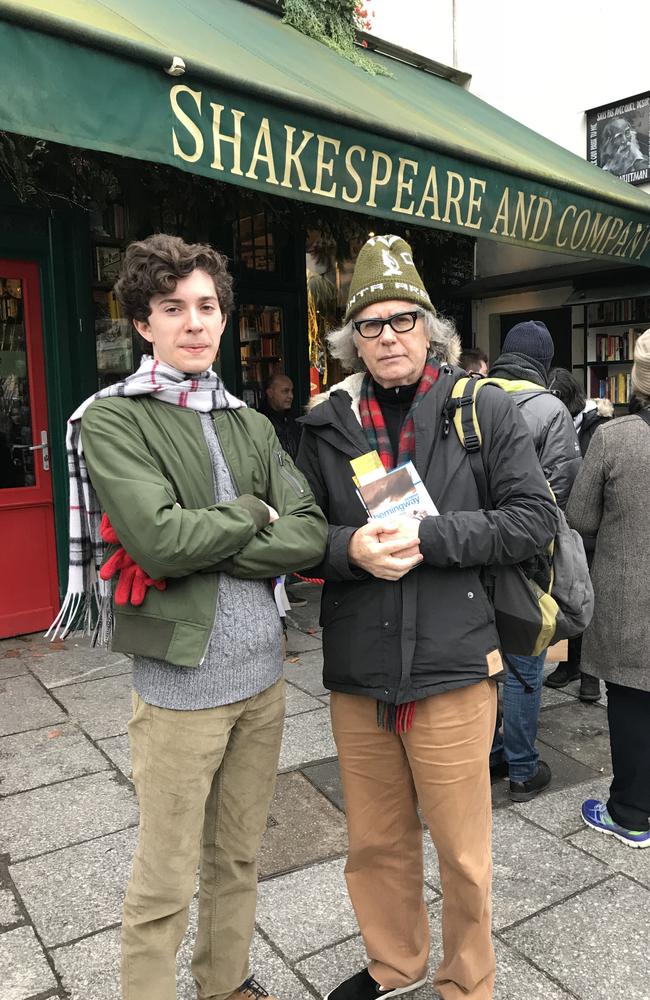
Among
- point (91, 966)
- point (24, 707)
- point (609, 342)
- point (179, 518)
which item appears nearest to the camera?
point (179, 518)

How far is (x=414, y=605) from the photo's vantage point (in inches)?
72.4

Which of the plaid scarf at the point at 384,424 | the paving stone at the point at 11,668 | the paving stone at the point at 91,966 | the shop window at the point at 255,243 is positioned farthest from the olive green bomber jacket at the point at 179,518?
the shop window at the point at 255,243

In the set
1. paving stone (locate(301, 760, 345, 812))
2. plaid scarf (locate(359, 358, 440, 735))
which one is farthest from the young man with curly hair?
paving stone (locate(301, 760, 345, 812))

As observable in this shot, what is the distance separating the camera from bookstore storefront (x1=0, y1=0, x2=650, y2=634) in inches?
111

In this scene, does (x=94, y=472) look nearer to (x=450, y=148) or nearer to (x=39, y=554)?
(x=450, y=148)

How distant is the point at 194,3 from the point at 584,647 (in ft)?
15.6

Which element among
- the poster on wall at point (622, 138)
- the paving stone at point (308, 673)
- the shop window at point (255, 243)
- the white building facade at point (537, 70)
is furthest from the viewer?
the white building facade at point (537, 70)

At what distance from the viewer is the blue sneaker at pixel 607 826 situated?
2799 mm

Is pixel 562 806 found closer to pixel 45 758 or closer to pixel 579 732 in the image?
pixel 579 732

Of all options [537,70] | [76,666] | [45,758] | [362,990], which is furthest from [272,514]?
[537,70]

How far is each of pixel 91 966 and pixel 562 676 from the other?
305 centimetres

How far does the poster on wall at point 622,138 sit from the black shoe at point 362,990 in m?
7.46

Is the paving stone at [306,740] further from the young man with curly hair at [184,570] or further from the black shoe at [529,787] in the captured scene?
the young man with curly hair at [184,570]

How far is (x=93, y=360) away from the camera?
17.8 ft
